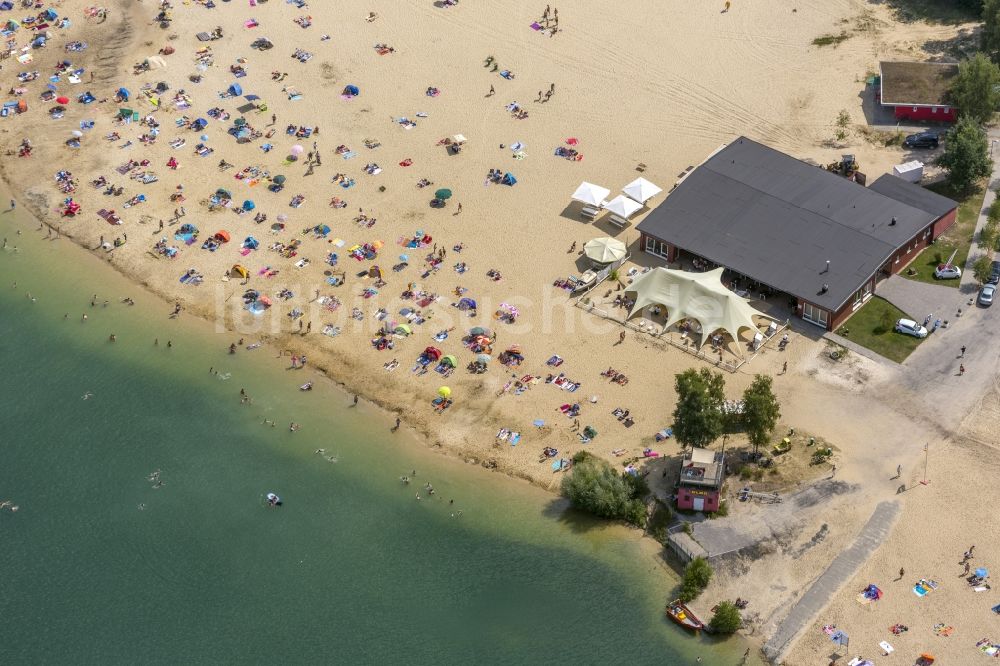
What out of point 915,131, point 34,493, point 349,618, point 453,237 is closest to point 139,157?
point 453,237

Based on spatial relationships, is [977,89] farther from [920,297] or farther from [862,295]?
[862,295]

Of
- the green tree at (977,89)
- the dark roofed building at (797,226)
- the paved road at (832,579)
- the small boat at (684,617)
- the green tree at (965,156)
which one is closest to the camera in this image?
the paved road at (832,579)

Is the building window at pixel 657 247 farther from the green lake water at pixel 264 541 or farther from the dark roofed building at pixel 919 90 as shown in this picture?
the dark roofed building at pixel 919 90

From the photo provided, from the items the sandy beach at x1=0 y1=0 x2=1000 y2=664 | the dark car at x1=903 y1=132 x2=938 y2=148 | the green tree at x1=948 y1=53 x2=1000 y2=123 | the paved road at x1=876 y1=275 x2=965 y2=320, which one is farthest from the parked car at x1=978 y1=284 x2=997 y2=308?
the green tree at x1=948 y1=53 x2=1000 y2=123

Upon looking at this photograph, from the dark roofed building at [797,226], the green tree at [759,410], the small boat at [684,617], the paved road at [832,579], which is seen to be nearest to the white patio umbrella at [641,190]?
the dark roofed building at [797,226]

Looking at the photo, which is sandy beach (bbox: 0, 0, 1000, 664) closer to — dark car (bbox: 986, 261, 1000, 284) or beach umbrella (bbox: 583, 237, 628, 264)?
beach umbrella (bbox: 583, 237, 628, 264)
